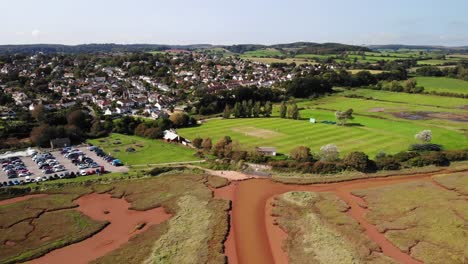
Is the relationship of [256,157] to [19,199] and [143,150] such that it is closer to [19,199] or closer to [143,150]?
[143,150]

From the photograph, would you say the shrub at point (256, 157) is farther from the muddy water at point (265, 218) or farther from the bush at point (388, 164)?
the bush at point (388, 164)

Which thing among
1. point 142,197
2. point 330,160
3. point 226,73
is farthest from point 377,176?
point 226,73

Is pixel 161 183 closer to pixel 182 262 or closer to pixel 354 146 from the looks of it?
pixel 182 262

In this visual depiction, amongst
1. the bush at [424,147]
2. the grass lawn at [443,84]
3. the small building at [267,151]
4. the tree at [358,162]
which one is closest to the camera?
the tree at [358,162]

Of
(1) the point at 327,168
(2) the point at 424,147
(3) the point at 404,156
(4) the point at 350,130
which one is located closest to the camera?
(1) the point at 327,168

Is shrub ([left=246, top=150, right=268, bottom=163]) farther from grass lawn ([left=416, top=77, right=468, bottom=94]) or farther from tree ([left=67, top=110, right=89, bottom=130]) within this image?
grass lawn ([left=416, top=77, right=468, bottom=94])

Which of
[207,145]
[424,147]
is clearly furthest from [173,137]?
[424,147]

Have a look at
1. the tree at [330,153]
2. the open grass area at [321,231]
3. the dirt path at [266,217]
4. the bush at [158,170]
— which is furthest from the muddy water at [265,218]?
the bush at [158,170]
